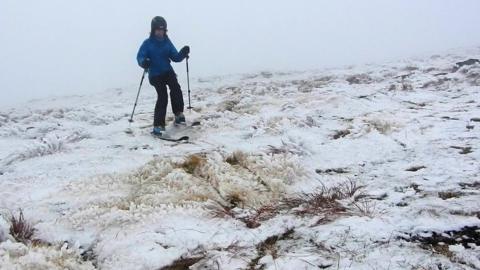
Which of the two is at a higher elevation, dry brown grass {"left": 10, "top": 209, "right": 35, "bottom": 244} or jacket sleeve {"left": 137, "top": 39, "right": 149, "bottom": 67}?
jacket sleeve {"left": 137, "top": 39, "right": 149, "bottom": 67}

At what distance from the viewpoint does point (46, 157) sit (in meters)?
6.58

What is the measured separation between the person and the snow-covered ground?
427 millimetres

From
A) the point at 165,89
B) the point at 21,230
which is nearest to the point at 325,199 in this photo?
the point at 21,230

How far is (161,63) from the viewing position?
8.98 m

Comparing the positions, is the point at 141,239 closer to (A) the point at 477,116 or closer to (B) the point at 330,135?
(B) the point at 330,135

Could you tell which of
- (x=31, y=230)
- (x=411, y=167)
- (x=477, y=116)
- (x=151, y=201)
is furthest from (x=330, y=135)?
(x=31, y=230)

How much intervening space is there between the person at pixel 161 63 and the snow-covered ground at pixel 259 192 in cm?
43

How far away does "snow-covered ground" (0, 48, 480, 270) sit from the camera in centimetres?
382

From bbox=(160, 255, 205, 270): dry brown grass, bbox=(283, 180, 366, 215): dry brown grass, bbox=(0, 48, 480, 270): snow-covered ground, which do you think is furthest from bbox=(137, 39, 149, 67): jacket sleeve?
bbox=(160, 255, 205, 270): dry brown grass

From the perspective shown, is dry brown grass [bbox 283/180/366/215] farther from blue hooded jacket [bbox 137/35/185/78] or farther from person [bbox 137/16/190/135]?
blue hooded jacket [bbox 137/35/185/78]

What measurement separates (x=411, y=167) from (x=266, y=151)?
1954mm

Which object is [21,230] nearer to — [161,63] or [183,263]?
[183,263]

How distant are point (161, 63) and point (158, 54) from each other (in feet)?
0.59

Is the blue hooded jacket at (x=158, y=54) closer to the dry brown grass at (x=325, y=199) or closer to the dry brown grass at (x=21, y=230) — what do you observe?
the dry brown grass at (x=325, y=199)
